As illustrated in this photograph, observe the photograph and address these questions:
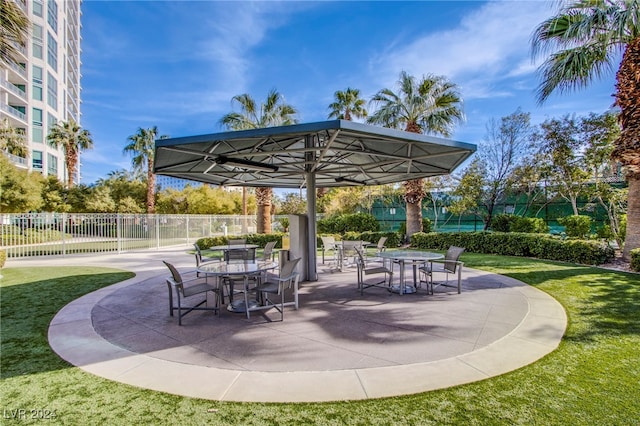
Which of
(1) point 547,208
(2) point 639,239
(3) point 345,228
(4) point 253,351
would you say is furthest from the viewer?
(3) point 345,228

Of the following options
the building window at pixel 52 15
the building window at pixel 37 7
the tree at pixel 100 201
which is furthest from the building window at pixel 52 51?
the tree at pixel 100 201

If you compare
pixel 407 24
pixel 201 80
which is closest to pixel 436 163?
pixel 407 24

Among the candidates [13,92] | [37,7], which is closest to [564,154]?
[13,92]

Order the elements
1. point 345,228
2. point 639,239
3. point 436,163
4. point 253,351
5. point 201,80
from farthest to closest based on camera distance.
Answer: point 345,228
point 201,80
point 639,239
point 436,163
point 253,351

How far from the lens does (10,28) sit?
24.7 feet

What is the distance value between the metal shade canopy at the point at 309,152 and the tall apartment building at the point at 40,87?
30.2 m

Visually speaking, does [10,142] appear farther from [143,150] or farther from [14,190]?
[143,150]

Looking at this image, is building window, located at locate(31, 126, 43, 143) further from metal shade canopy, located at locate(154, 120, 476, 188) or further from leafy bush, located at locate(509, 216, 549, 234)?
leafy bush, located at locate(509, 216, 549, 234)

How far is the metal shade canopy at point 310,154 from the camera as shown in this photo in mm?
5047

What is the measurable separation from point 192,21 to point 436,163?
10194 mm

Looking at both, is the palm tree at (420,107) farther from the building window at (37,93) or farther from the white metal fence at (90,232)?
the building window at (37,93)

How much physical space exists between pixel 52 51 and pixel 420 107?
4247 cm

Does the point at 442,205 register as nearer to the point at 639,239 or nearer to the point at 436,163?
the point at 639,239

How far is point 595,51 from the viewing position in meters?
9.52
